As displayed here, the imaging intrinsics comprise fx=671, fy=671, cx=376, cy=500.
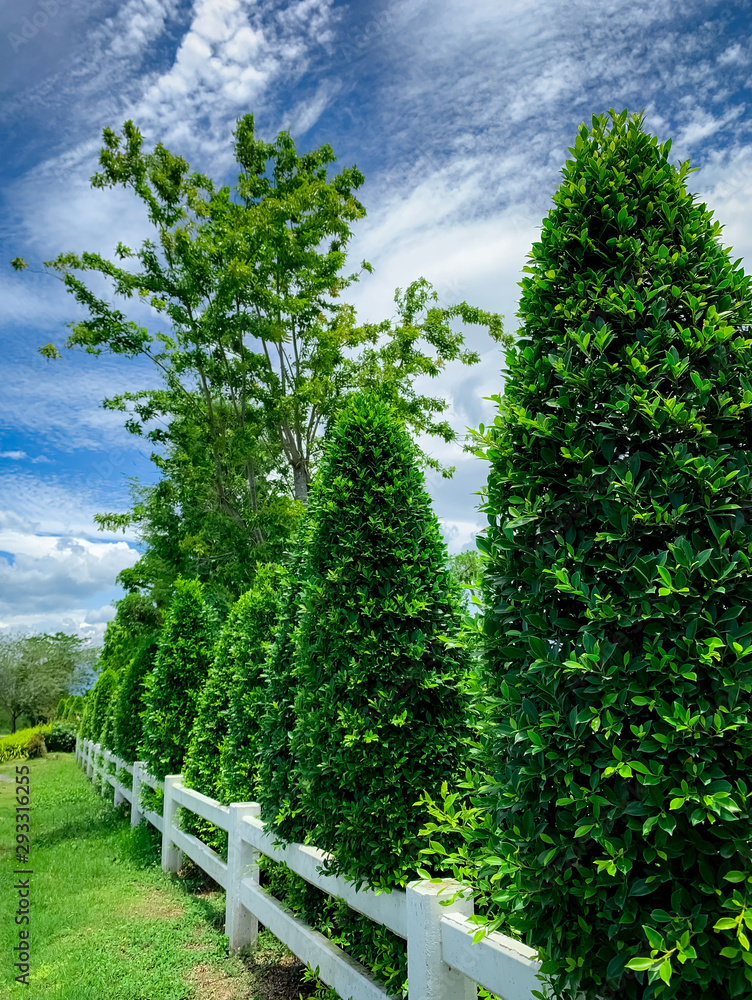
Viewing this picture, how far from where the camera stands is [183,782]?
29.9ft

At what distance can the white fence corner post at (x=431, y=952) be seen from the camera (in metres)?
3.04

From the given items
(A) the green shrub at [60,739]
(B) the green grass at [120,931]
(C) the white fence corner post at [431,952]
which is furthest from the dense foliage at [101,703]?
(C) the white fence corner post at [431,952]

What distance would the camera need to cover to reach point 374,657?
3828 millimetres

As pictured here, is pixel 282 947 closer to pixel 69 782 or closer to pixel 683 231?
pixel 683 231

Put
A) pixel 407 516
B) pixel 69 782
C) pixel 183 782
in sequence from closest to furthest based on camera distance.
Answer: pixel 407 516
pixel 183 782
pixel 69 782

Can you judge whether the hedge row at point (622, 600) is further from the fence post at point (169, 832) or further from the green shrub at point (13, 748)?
the green shrub at point (13, 748)

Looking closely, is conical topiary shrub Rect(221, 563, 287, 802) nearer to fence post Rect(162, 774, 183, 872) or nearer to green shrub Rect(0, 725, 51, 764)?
fence post Rect(162, 774, 183, 872)

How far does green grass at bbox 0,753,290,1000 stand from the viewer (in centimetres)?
532

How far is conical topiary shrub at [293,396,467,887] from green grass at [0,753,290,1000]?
7.55 ft

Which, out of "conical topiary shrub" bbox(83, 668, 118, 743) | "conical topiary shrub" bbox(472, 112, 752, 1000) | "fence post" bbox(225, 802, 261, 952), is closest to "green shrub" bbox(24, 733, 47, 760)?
"conical topiary shrub" bbox(83, 668, 118, 743)

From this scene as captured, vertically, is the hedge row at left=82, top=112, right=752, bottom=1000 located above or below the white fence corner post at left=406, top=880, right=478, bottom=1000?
above

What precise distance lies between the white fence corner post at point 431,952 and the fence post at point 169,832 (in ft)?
22.4

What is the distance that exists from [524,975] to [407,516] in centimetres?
243

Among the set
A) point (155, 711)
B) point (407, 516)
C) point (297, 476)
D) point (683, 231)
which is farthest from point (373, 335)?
point (683, 231)
